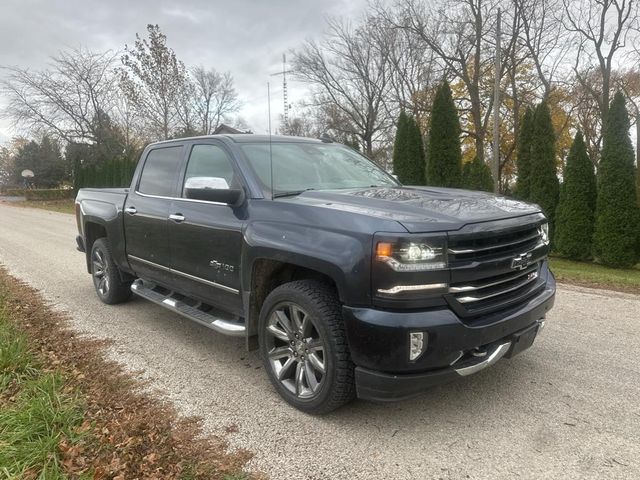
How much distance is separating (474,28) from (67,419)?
2820cm

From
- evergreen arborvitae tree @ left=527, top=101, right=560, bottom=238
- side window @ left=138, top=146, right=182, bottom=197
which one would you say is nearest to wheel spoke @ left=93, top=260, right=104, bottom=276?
side window @ left=138, top=146, right=182, bottom=197

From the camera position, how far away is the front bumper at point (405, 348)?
258cm

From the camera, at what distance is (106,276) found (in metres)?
5.86

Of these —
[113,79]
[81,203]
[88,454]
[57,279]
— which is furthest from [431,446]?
[113,79]

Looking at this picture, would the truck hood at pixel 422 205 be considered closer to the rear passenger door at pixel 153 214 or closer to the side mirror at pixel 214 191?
the side mirror at pixel 214 191

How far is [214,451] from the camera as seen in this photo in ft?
8.95

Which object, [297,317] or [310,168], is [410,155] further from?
[297,317]

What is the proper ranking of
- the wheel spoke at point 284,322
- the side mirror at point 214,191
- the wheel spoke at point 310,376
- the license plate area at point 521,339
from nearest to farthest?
the license plate area at point 521,339 → the wheel spoke at point 310,376 → the wheel spoke at point 284,322 → the side mirror at point 214,191

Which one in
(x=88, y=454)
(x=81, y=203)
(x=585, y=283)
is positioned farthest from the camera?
(x=585, y=283)

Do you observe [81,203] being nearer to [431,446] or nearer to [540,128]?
[431,446]

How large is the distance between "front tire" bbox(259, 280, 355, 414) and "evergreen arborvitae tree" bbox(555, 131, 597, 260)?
37.3 ft

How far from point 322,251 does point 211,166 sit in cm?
172

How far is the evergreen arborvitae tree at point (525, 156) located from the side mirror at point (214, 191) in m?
12.5

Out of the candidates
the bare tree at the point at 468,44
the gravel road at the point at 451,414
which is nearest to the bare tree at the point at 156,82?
the bare tree at the point at 468,44
